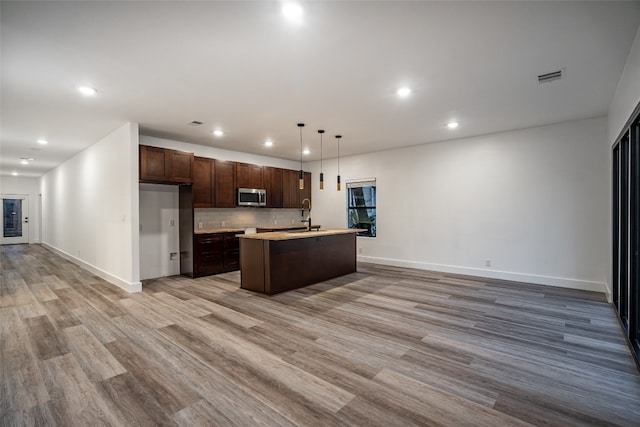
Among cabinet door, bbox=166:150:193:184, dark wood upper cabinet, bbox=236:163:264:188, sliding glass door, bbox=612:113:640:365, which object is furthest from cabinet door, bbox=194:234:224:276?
sliding glass door, bbox=612:113:640:365

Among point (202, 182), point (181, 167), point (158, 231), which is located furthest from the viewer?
point (202, 182)

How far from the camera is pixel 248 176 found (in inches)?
283

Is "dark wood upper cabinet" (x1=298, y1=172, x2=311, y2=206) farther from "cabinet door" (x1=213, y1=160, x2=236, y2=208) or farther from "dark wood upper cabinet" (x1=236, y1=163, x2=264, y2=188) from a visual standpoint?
"cabinet door" (x1=213, y1=160, x2=236, y2=208)

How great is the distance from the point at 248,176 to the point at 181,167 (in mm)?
1689

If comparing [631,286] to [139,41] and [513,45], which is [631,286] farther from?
[139,41]

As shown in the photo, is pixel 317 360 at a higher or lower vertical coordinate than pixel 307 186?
lower

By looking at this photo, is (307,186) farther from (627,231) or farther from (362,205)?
(627,231)

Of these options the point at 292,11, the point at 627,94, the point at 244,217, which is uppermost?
the point at 292,11

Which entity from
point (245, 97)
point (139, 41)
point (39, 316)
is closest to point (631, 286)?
A: point (245, 97)

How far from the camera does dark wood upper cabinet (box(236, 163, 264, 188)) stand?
6982 mm

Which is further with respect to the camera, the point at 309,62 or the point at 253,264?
the point at 253,264

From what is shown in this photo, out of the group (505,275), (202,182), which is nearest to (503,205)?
(505,275)

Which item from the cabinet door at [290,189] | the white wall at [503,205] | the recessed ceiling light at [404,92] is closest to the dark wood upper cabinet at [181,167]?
the cabinet door at [290,189]

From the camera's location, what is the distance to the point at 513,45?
2.66m
